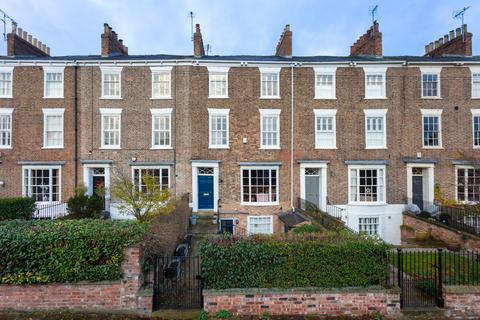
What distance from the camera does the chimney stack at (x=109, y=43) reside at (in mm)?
19172

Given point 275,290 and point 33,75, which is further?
point 33,75

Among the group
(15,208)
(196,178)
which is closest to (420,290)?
(196,178)

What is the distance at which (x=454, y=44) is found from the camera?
20.5 m

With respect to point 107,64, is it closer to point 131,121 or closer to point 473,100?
point 131,121

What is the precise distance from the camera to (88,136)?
18.5 m

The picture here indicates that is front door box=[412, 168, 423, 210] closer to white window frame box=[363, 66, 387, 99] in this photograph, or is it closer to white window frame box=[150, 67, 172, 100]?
white window frame box=[363, 66, 387, 99]

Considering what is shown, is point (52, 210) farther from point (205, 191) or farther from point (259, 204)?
point (259, 204)

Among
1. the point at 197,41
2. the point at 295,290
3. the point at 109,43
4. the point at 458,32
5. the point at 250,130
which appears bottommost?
the point at 295,290

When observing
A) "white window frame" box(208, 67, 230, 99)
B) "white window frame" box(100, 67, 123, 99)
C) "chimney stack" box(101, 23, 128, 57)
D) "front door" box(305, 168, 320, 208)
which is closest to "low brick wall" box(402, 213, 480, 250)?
"front door" box(305, 168, 320, 208)

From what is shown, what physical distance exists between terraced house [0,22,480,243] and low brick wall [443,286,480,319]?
1118cm

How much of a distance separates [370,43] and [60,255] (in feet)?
74.3

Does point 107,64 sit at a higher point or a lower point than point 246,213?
higher

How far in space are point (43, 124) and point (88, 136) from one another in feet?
10.5

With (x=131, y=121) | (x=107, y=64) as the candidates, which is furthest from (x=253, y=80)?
(x=107, y=64)
